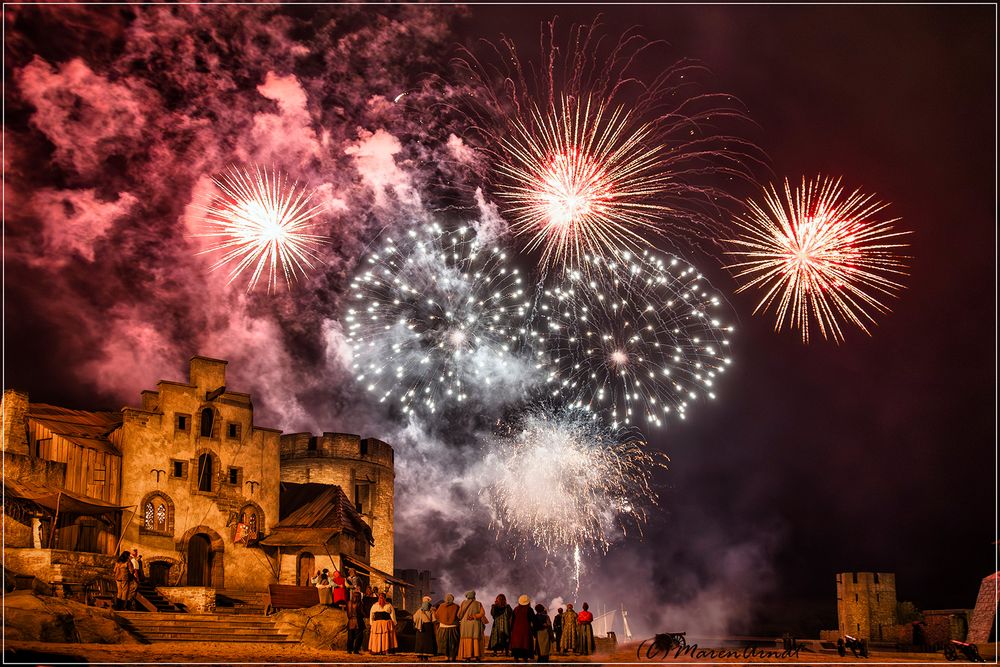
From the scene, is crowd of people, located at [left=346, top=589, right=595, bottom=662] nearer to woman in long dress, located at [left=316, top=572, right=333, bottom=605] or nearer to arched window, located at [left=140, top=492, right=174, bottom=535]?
woman in long dress, located at [left=316, top=572, right=333, bottom=605]

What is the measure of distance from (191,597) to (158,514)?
5593mm

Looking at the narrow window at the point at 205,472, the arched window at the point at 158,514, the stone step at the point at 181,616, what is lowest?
the stone step at the point at 181,616

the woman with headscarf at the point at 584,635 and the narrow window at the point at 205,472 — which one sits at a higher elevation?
the narrow window at the point at 205,472

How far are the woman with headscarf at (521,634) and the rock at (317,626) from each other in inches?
213

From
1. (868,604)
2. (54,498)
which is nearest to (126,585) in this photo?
(54,498)

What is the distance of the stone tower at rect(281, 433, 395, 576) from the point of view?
5072cm

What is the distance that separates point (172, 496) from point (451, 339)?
13.7m

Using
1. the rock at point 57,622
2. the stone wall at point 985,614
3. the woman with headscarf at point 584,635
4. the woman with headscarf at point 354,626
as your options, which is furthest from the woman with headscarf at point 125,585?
the stone wall at point 985,614

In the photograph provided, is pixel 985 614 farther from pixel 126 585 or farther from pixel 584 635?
pixel 126 585

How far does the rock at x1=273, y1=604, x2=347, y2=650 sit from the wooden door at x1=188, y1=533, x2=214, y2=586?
11.4 meters

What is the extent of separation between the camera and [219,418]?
42.1m

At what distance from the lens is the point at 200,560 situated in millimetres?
40281

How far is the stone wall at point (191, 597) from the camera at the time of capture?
34.6 metres

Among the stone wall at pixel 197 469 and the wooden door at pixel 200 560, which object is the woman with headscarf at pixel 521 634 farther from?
the wooden door at pixel 200 560
